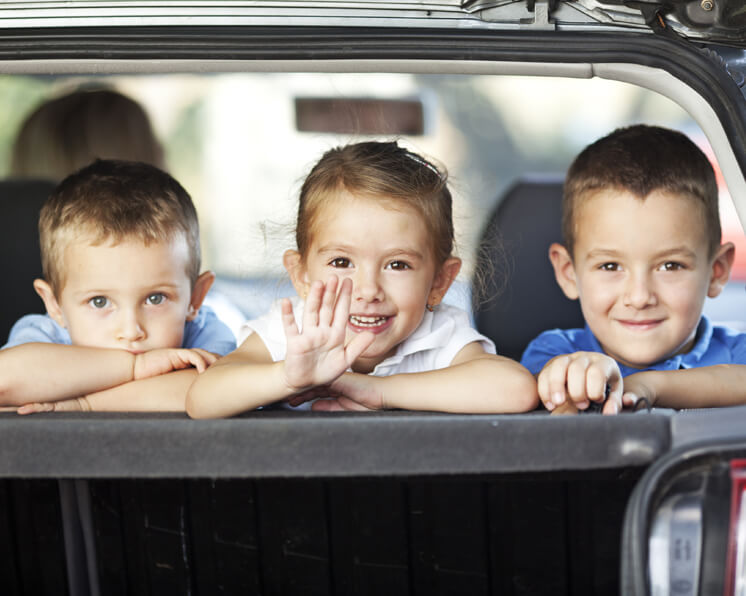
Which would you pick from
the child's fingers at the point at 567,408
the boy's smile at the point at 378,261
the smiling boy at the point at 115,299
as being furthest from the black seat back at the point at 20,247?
the child's fingers at the point at 567,408

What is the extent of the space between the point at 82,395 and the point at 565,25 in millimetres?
1106

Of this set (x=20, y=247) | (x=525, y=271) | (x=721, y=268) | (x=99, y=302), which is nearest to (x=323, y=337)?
(x=99, y=302)

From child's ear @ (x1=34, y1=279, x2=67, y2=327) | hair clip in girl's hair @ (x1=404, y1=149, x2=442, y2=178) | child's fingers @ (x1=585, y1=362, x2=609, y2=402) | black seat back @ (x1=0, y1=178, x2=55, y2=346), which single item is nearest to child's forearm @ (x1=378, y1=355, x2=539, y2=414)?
child's fingers @ (x1=585, y1=362, x2=609, y2=402)

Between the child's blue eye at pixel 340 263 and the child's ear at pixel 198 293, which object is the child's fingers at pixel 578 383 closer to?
the child's blue eye at pixel 340 263

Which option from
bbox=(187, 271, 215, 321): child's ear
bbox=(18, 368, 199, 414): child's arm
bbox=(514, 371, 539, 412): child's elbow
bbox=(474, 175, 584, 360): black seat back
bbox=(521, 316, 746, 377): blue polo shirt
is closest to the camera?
bbox=(514, 371, 539, 412): child's elbow

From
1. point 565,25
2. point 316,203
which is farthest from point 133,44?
point 565,25

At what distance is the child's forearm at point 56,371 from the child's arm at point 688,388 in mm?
952

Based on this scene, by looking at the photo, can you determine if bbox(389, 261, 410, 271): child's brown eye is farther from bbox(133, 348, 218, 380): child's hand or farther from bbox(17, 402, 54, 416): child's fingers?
bbox(17, 402, 54, 416): child's fingers

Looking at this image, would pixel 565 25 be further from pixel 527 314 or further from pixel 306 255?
pixel 527 314

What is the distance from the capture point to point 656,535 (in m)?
0.92

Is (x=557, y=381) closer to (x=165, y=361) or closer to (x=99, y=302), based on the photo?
(x=165, y=361)

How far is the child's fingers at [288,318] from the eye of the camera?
3.91 feet

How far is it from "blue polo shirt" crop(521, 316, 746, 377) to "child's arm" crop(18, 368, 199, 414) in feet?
2.51

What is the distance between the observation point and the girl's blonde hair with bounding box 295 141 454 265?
5.30 ft
